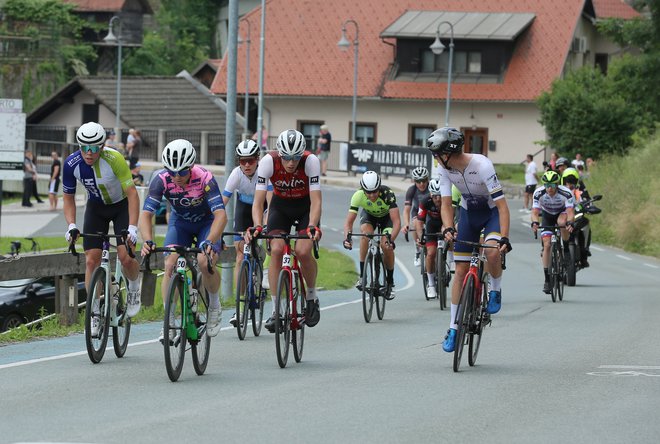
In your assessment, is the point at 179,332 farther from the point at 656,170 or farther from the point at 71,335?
the point at 656,170

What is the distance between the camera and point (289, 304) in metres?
12.0

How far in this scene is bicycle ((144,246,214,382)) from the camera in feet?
35.4

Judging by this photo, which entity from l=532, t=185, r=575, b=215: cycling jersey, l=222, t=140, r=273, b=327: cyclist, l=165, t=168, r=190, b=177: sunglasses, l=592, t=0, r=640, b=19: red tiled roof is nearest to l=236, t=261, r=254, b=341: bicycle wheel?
l=222, t=140, r=273, b=327: cyclist

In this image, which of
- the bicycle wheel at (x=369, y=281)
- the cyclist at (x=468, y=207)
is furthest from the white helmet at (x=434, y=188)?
the cyclist at (x=468, y=207)

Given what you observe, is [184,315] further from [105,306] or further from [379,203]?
[379,203]

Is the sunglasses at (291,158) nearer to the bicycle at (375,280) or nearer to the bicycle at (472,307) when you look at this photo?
the bicycle at (472,307)

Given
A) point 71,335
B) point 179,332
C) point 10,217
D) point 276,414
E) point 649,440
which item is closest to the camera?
point 649,440

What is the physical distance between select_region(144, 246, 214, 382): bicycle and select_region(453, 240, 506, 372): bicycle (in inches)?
85.0

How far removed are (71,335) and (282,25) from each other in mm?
56017

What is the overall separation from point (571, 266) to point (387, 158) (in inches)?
1257

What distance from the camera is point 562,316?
18.5 m

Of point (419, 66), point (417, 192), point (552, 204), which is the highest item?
point (419, 66)

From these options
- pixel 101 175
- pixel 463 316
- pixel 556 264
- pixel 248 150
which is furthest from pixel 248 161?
pixel 556 264

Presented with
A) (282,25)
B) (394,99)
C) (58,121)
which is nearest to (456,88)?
(394,99)
